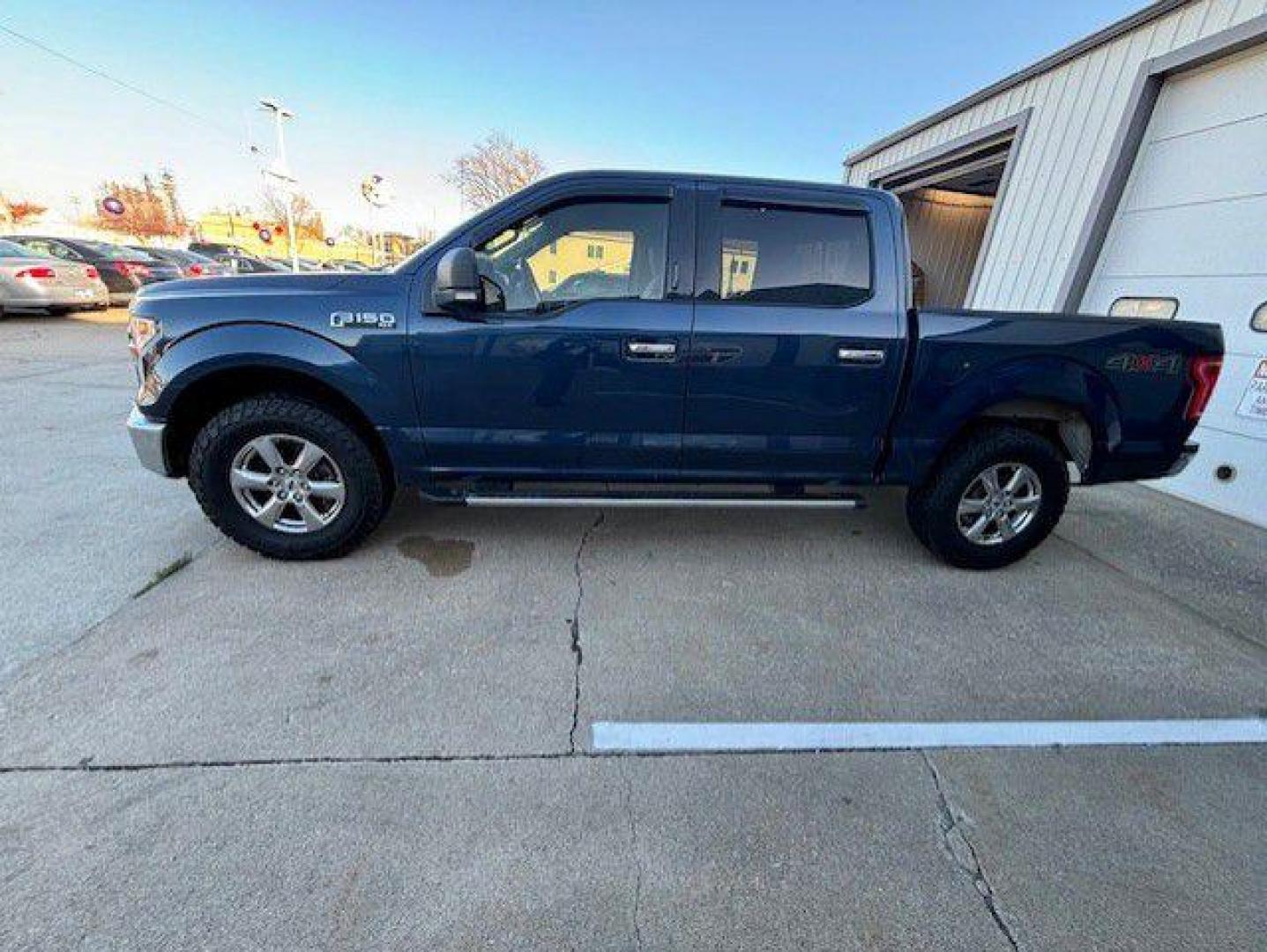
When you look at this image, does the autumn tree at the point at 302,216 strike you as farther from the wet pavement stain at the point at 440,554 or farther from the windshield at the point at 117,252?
the wet pavement stain at the point at 440,554

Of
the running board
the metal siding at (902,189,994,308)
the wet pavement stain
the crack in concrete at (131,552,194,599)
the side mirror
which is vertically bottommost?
the crack in concrete at (131,552,194,599)

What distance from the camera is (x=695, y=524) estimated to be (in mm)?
3883

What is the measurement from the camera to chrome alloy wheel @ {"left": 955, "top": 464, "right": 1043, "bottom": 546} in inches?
130

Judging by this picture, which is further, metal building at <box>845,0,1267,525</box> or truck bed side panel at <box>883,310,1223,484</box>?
metal building at <box>845,0,1267,525</box>

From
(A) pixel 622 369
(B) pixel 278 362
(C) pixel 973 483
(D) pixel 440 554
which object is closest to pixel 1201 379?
(C) pixel 973 483

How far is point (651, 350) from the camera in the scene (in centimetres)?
291

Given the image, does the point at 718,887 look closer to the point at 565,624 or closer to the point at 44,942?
the point at 565,624

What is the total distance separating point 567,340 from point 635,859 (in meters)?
2.14

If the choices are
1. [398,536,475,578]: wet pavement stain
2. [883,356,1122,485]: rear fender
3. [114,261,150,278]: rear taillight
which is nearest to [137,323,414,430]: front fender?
[398,536,475,578]: wet pavement stain

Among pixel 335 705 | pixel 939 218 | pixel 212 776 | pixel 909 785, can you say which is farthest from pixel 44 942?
pixel 939 218

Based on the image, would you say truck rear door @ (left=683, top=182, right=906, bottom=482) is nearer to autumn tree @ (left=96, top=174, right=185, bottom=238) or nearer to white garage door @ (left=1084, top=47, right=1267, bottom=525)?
white garage door @ (left=1084, top=47, right=1267, bottom=525)

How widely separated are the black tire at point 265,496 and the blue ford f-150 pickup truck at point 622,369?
0.01 meters

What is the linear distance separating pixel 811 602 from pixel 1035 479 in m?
1.50

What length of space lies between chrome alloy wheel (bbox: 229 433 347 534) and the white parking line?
6.34 feet
